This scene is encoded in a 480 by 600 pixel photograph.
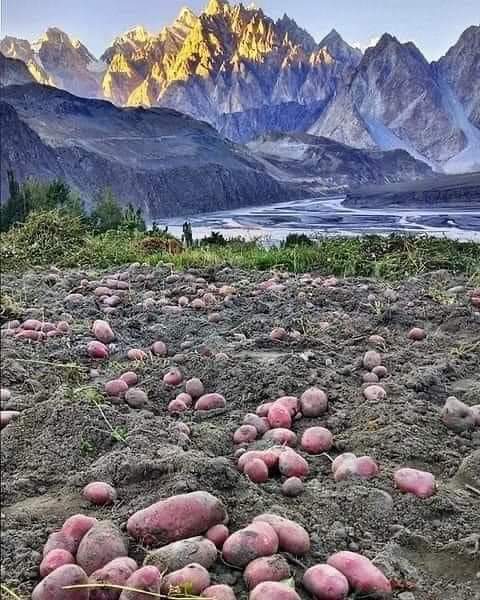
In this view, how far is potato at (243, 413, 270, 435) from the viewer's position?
5.47 feet

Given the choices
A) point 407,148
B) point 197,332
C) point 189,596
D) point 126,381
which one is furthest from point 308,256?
point 407,148

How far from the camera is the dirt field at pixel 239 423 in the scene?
3.92ft

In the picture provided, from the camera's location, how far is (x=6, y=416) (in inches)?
59.9

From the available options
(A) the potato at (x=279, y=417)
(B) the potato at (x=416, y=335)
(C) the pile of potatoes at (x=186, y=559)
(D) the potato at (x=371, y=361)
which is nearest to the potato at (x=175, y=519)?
(C) the pile of potatoes at (x=186, y=559)

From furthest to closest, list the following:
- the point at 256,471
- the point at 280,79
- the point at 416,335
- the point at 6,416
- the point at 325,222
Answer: the point at 280,79 → the point at 325,222 → the point at 416,335 → the point at 6,416 → the point at 256,471

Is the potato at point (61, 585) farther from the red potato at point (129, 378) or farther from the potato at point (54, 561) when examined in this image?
the red potato at point (129, 378)

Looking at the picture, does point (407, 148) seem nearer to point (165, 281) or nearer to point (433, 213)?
point (433, 213)

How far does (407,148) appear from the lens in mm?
11242

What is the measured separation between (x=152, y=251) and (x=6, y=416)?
373 cm

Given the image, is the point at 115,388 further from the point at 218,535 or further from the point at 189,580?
the point at 189,580

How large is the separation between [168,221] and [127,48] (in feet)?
7.36

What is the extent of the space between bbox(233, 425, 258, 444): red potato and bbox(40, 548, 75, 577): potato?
0.63 m

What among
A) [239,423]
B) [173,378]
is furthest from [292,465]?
[173,378]

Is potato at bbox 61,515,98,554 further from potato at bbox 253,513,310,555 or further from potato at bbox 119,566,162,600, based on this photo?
potato at bbox 253,513,310,555
